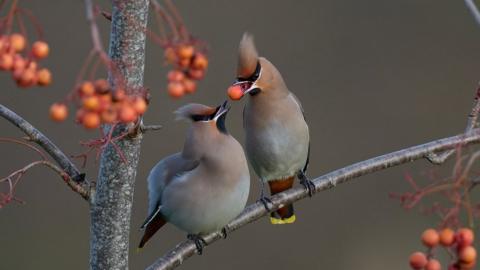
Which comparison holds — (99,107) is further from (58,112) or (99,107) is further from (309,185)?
(309,185)

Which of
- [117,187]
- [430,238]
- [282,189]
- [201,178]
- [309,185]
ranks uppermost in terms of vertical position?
[117,187]

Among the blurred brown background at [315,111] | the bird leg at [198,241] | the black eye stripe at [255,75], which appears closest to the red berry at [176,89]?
the bird leg at [198,241]

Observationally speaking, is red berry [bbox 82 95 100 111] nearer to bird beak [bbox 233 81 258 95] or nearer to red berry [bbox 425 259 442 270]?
red berry [bbox 425 259 442 270]

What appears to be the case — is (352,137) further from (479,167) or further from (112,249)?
(112,249)

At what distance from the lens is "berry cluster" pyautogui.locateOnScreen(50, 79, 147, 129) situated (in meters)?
1.51

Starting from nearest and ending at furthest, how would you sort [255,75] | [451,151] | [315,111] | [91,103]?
[91,103] < [451,151] < [255,75] < [315,111]

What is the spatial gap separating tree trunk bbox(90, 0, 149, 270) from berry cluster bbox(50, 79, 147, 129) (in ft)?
1.81

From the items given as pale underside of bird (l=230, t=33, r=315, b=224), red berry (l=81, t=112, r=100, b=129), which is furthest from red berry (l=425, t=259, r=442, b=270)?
pale underside of bird (l=230, t=33, r=315, b=224)

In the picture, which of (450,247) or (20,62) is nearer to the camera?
(20,62)

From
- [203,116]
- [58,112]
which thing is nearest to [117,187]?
[58,112]

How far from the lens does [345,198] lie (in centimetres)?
685

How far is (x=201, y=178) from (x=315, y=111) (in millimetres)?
4087

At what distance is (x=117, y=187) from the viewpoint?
223 centimetres

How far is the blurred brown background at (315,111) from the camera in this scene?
6469 mm
